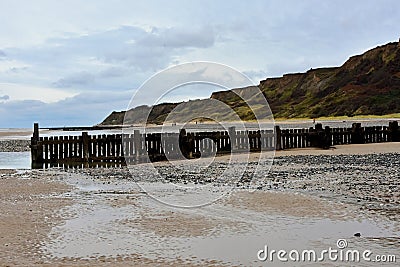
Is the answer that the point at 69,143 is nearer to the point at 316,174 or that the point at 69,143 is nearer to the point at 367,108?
the point at 316,174

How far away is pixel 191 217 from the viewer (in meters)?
9.75

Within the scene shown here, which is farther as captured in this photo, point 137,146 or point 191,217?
point 137,146

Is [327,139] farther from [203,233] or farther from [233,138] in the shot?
[203,233]

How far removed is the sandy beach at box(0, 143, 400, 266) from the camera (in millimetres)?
7273

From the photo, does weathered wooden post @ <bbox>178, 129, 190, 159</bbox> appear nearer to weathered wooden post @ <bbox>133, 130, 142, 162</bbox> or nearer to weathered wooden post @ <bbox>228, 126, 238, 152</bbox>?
weathered wooden post @ <bbox>133, 130, 142, 162</bbox>

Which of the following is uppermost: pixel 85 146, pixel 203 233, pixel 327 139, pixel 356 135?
pixel 356 135

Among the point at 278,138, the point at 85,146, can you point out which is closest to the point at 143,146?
the point at 85,146

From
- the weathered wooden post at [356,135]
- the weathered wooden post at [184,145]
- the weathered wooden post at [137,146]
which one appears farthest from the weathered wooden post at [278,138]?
the weathered wooden post at [137,146]

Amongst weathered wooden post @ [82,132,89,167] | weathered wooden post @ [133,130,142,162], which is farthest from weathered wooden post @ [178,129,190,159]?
weathered wooden post @ [82,132,89,167]

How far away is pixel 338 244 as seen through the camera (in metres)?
7.45

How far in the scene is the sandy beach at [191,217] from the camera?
7.27m

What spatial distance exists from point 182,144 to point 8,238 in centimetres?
1655

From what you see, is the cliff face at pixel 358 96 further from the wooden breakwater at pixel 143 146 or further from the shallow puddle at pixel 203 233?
the shallow puddle at pixel 203 233

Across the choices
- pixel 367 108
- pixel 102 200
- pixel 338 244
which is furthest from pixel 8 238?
pixel 367 108
